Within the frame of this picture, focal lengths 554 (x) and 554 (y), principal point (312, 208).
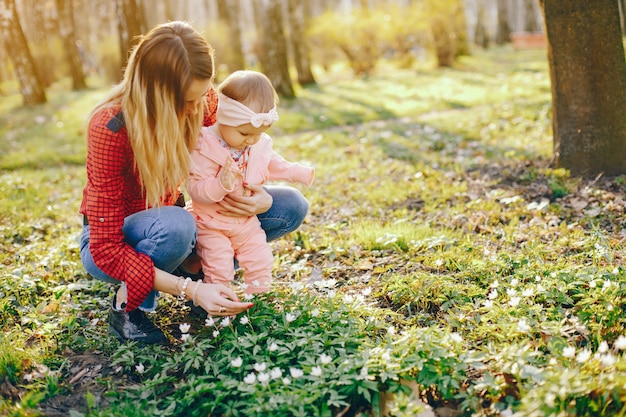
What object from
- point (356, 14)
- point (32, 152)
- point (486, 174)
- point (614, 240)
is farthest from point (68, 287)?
point (356, 14)

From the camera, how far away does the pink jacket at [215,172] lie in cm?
288

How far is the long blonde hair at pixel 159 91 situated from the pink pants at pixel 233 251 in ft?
1.47

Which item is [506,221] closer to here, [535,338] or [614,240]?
[614,240]

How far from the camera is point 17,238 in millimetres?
4531

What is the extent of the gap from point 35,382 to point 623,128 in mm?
4531

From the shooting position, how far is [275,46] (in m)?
11.9

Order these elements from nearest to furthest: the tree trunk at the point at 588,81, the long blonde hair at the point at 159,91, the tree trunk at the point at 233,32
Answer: the long blonde hair at the point at 159,91, the tree trunk at the point at 588,81, the tree trunk at the point at 233,32

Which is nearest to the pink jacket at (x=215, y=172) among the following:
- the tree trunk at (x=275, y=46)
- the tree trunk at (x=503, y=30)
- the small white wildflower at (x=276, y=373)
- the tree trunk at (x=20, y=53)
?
the small white wildflower at (x=276, y=373)

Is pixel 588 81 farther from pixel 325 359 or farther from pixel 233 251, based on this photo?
pixel 325 359

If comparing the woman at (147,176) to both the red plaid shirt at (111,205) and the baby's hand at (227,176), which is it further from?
the baby's hand at (227,176)

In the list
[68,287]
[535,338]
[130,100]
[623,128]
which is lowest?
[535,338]

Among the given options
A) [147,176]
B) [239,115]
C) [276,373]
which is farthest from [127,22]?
[276,373]

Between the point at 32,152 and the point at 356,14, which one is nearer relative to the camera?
the point at 32,152

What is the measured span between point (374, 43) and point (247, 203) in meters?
16.5
